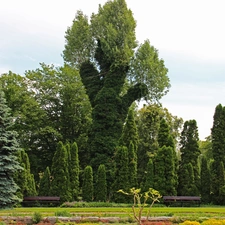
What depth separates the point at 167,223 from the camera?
13344 millimetres

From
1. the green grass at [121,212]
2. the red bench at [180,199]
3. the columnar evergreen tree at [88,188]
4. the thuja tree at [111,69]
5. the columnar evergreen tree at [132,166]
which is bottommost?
the green grass at [121,212]

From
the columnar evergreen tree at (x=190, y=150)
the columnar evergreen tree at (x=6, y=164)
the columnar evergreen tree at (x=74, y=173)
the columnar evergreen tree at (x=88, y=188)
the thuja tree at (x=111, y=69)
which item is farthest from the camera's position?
the thuja tree at (x=111, y=69)

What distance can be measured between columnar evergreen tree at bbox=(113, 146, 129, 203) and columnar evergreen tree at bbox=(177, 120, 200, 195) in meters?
3.95

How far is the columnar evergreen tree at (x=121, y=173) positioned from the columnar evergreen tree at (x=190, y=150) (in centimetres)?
395

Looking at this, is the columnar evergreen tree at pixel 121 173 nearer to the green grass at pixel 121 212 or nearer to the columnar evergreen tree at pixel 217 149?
the columnar evergreen tree at pixel 217 149

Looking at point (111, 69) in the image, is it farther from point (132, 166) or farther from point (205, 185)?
point (205, 185)

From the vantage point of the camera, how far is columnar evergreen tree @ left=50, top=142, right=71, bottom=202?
2491 cm

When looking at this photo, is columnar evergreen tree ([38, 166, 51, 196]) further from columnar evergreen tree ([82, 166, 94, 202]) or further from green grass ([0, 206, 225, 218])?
green grass ([0, 206, 225, 218])

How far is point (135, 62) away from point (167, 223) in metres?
23.4

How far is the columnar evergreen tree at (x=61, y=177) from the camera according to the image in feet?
81.7

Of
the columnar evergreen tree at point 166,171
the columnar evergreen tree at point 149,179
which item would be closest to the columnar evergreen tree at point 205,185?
the columnar evergreen tree at point 166,171

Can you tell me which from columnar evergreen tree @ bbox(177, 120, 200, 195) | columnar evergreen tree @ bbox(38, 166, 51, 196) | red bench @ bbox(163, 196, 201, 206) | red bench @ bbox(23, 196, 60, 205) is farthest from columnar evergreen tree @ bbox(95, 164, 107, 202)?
columnar evergreen tree @ bbox(177, 120, 200, 195)

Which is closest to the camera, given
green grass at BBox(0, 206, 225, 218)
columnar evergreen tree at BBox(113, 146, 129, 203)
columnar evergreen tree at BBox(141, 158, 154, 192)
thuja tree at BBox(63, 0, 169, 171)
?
green grass at BBox(0, 206, 225, 218)

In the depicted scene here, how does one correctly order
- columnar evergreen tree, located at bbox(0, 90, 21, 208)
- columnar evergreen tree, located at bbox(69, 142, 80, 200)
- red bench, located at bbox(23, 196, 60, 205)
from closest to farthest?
1. columnar evergreen tree, located at bbox(0, 90, 21, 208)
2. red bench, located at bbox(23, 196, 60, 205)
3. columnar evergreen tree, located at bbox(69, 142, 80, 200)
